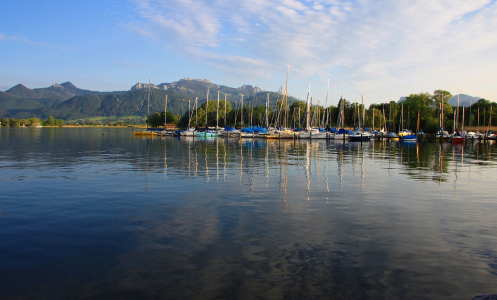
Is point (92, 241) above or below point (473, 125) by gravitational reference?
below

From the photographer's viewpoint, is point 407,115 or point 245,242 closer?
point 245,242

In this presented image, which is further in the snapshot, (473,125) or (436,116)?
Answer: (436,116)

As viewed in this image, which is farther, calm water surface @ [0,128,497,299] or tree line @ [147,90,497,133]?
tree line @ [147,90,497,133]

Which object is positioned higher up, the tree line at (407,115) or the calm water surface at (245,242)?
the tree line at (407,115)

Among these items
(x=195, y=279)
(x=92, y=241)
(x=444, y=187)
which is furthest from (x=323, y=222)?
(x=444, y=187)

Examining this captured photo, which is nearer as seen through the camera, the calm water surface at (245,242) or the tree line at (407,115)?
the calm water surface at (245,242)

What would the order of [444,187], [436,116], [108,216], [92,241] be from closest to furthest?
→ [92,241]
[108,216]
[444,187]
[436,116]

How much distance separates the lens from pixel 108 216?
12961 mm

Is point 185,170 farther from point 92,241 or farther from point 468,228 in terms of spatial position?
point 468,228

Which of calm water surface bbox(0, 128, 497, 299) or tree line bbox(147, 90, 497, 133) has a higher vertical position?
tree line bbox(147, 90, 497, 133)

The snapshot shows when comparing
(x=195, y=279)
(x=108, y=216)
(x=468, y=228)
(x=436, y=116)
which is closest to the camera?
(x=195, y=279)

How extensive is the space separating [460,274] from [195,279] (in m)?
6.25

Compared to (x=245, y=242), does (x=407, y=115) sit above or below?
above

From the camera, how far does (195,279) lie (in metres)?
7.65
